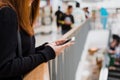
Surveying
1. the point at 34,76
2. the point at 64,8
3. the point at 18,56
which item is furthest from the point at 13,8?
the point at 64,8

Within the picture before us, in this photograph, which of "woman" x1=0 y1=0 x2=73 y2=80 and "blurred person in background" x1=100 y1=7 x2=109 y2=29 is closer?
"woman" x1=0 y1=0 x2=73 y2=80

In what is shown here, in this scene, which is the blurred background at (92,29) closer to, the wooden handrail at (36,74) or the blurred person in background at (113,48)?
the blurred person in background at (113,48)

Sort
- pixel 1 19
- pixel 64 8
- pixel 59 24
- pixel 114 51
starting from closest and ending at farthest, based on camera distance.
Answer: pixel 1 19, pixel 64 8, pixel 59 24, pixel 114 51

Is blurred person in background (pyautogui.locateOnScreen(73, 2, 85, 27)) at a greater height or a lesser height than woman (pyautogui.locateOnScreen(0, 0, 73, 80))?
lesser

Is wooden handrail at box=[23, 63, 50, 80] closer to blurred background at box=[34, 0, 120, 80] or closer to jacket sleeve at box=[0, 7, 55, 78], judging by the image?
jacket sleeve at box=[0, 7, 55, 78]

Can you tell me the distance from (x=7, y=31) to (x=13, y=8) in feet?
0.29

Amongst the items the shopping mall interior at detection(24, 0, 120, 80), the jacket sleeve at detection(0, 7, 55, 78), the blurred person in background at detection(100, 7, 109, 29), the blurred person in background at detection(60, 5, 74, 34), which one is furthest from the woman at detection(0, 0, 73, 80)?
the blurred person in background at detection(100, 7, 109, 29)

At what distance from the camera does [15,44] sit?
33.8 inches

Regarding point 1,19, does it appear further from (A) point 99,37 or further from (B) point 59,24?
(A) point 99,37

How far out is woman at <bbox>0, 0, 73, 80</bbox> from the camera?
0.83 metres

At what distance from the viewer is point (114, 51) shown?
607cm

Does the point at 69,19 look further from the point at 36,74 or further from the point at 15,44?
Result: the point at 15,44

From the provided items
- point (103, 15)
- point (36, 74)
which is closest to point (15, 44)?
point (36, 74)

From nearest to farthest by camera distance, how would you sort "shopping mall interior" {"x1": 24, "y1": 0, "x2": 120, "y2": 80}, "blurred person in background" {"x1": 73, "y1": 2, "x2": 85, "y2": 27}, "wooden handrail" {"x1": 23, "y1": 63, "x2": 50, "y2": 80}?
"wooden handrail" {"x1": 23, "y1": 63, "x2": 50, "y2": 80}, "blurred person in background" {"x1": 73, "y1": 2, "x2": 85, "y2": 27}, "shopping mall interior" {"x1": 24, "y1": 0, "x2": 120, "y2": 80}
